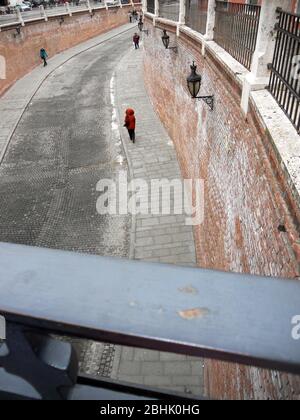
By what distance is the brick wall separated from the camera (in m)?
3.01

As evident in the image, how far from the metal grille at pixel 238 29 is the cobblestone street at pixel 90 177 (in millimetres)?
4919

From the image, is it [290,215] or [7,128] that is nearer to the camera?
[290,215]

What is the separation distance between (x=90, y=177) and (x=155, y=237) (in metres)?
4.39

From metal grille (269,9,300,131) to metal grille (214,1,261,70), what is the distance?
1.16 metres

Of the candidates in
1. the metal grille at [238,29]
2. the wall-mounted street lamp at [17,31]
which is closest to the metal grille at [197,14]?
the metal grille at [238,29]

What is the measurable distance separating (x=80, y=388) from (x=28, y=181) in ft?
41.0

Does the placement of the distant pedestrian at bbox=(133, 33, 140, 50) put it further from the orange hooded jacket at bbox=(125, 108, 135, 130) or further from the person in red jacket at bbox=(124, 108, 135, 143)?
the orange hooded jacket at bbox=(125, 108, 135, 130)

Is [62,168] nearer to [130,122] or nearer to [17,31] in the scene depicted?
[130,122]

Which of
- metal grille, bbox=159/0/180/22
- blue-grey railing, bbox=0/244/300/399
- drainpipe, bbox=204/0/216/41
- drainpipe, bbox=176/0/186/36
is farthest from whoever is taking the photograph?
metal grille, bbox=159/0/180/22

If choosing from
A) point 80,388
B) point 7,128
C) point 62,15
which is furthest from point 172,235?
point 62,15

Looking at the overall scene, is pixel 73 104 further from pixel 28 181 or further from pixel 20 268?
pixel 20 268

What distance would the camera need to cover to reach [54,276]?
0.92 metres

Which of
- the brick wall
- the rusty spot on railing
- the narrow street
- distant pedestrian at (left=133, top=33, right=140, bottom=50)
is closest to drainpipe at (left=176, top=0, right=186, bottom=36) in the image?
the brick wall

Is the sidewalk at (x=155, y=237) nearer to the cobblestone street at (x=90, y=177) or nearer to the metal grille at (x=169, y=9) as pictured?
the cobblestone street at (x=90, y=177)
